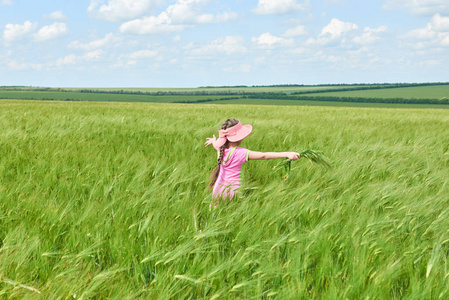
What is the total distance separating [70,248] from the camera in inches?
75.4

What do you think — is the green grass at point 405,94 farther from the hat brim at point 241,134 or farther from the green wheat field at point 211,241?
the green wheat field at point 211,241

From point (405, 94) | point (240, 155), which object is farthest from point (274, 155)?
point (405, 94)

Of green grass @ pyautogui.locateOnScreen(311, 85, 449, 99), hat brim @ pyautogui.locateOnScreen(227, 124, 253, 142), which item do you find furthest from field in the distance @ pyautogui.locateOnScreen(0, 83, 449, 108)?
hat brim @ pyautogui.locateOnScreen(227, 124, 253, 142)

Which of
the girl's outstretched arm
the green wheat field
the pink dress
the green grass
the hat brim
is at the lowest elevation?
the green wheat field

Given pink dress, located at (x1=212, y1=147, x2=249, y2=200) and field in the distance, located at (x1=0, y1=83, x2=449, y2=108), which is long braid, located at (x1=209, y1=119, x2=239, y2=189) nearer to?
pink dress, located at (x1=212, y1=147, x2=249, y2=200)

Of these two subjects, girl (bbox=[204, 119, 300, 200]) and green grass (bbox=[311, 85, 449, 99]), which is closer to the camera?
girl (bbox=[204, 119, 300, 200])

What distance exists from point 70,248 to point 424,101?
166 feet

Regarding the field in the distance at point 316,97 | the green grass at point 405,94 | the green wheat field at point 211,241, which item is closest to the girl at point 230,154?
the green wheat field at point 211,241

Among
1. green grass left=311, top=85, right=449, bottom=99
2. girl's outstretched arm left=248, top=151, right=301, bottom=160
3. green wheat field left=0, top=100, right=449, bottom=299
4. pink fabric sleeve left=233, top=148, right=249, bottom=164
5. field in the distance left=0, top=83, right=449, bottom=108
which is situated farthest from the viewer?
green grass left=311, top=85, right=449, bottom=99

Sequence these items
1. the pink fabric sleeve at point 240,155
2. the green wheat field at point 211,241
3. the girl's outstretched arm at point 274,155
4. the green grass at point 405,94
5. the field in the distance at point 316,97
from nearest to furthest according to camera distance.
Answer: the green wheat field at point 211,241, the girl's outstretched arm at point 274,155, the pink fabric sleeve at point 240,155, the field in the distance at point 316,97, the green grass at point 405,94

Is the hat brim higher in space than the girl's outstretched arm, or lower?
higher

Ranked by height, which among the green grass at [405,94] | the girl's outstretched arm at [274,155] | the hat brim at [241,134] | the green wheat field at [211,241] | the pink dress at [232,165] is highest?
the green grass at [405,94]

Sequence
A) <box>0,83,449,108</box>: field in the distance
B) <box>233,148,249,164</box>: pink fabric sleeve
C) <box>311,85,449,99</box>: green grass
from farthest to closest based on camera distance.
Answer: <box>311,85,449,99</box>: green grass < <box>0,83,449,108</box>: field in the distance < <box>233,148,249,164</box>: pink fabric sleeve

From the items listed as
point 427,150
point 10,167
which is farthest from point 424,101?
point 10,167
